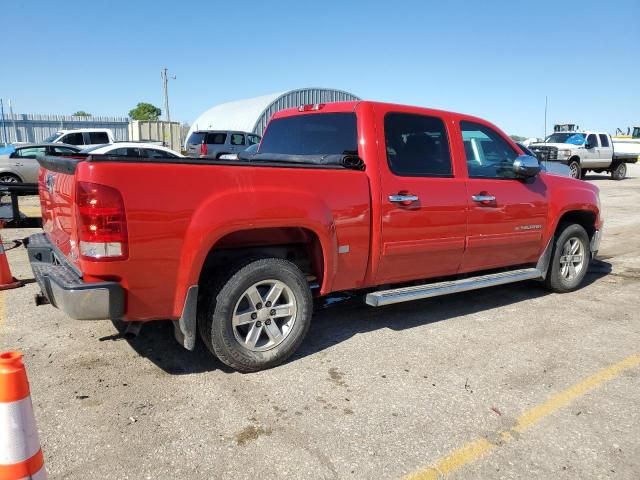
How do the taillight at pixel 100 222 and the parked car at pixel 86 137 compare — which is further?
the parked car at pixel 86 137

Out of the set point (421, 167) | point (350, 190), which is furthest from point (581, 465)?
point (421, 167)

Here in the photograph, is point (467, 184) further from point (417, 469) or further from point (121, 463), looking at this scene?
point (121, 463)

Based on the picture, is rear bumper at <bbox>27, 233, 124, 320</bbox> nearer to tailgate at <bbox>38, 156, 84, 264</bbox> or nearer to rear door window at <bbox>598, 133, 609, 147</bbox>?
tailgate at <bbox>38, 156, 84, 264</bbox>

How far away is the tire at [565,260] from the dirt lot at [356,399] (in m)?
0.71

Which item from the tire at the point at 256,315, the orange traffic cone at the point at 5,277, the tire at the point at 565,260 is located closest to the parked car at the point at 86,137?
the orange traffic cone at the point at 5,277

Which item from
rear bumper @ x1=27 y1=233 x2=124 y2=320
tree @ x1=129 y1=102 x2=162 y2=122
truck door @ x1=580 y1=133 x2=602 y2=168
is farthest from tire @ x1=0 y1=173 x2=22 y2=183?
tree @ x1=129 y1=102 x2=162 y2=122

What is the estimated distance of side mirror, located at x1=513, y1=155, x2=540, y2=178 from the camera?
4781 mm

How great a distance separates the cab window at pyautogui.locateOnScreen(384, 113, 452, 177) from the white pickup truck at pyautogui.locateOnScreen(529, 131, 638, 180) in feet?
58.1

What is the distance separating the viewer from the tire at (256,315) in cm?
340

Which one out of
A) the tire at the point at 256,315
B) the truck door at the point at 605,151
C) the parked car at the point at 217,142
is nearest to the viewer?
the tire at the point at 256,315

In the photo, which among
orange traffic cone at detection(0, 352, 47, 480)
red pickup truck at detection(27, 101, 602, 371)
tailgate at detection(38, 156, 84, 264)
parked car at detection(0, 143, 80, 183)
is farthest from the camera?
parked car at detection(0, 143, 80, 183)

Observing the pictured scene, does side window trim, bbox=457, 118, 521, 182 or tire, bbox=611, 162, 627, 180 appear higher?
side window trim, bbox=457, 118, 521, 182

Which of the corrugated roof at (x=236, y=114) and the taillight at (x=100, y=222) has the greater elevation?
the corrugated roof at (x=236, y=114)

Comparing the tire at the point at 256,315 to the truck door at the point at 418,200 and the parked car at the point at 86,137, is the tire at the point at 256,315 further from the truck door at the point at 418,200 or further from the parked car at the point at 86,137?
the parked car at the point at 86,137
